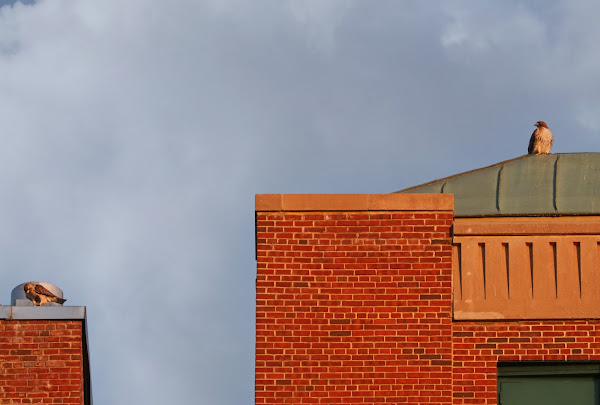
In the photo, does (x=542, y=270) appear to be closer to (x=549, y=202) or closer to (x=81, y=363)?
(x=549, y=202)

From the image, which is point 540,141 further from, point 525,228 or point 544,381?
point 544,381

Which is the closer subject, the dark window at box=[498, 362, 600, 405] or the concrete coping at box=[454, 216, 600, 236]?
the dark window at box=[498, 362, 600, 405]

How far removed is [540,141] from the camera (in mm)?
17844

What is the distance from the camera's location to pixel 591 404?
14000 mm

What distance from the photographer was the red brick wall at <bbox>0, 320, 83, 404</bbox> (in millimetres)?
15023

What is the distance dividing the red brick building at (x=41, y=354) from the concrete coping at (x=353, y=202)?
108 inches

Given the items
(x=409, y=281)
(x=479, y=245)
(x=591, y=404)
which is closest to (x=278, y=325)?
(x=409, y=281)

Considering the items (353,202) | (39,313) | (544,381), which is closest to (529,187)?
(353,202)

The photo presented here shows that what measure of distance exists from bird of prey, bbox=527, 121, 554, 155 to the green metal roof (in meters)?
0.53

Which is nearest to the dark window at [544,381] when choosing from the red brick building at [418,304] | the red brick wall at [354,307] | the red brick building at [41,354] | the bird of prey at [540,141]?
the red brick building at [418,304]

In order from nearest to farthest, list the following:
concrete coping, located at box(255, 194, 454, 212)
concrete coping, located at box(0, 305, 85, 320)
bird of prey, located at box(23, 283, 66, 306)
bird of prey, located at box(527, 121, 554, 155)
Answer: concrete coping, located at box(255, 194, 454, 212) → concrete coping, located at box(0, 305, 85, 320) → bird of prey, located at box(23, 283, 66, 306) → bird of prey, located at box(527, 121, 554, 155)

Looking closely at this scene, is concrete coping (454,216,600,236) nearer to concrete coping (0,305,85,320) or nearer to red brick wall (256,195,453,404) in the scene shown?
red brick wall (256,195,453,404)

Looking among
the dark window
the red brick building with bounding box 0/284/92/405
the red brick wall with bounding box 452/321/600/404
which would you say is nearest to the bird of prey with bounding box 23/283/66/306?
the red brick building with bounding box 0/284/92/405

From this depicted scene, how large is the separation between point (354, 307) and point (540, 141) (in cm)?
485
